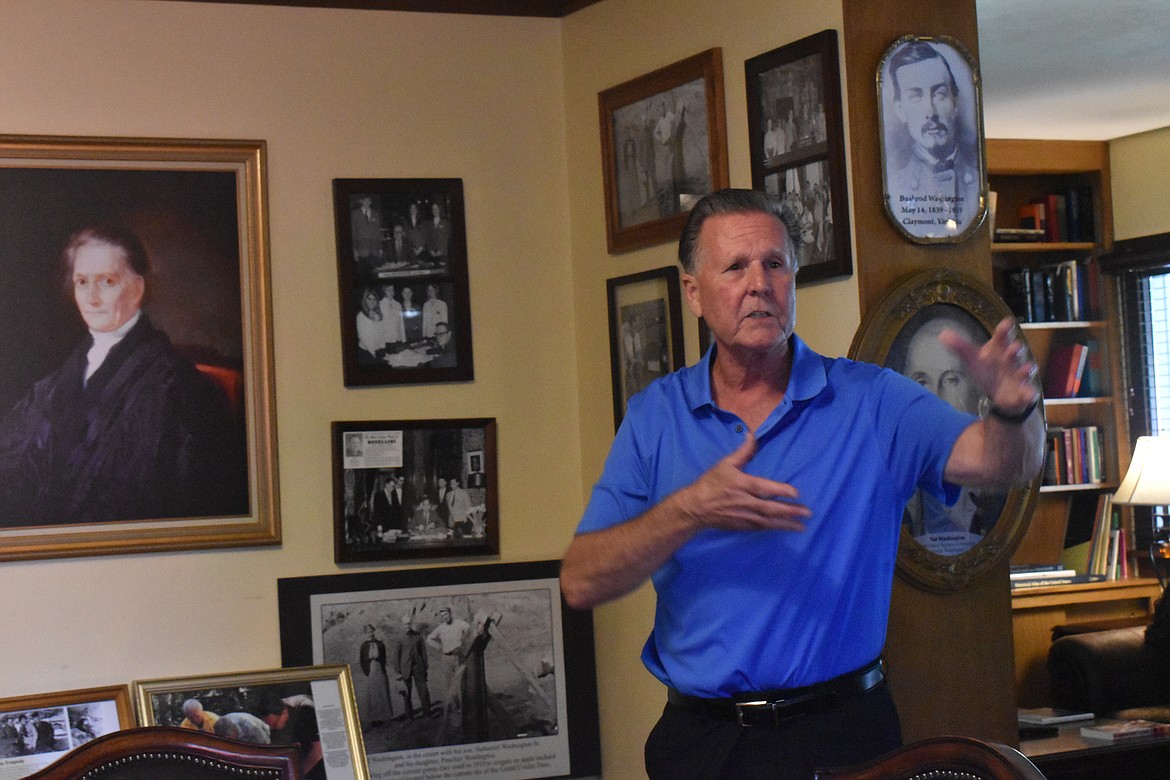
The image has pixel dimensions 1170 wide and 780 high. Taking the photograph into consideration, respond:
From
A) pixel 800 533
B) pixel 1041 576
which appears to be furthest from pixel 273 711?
pixel 1041 576

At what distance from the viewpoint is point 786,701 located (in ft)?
7.01

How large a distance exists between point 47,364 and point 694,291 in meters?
1.94

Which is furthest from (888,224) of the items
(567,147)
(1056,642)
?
(1056,642)

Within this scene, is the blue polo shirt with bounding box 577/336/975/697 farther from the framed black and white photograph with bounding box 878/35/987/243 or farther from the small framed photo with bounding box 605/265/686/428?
the small framed photo with bounding box 605/265/686/428

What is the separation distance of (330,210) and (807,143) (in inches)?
54.6

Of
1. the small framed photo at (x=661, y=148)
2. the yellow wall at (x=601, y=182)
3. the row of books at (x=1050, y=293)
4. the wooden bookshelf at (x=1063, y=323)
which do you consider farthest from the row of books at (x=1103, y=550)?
the small framed photo at (x=661, y=148)

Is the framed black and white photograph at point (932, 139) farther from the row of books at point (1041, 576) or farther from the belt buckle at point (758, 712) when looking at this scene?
the row of books at point (1041, 576)

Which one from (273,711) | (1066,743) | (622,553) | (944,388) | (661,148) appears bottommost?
(1066,743)

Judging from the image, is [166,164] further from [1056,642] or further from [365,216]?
[1056,642]

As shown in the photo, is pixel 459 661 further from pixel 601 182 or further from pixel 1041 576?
pixel 1041 576

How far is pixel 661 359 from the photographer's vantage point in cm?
360

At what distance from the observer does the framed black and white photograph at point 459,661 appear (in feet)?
12.0

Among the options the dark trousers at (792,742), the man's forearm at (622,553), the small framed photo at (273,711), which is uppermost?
the man's forearm at (622,553)

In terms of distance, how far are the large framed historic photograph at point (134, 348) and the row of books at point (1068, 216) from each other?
5137mm
